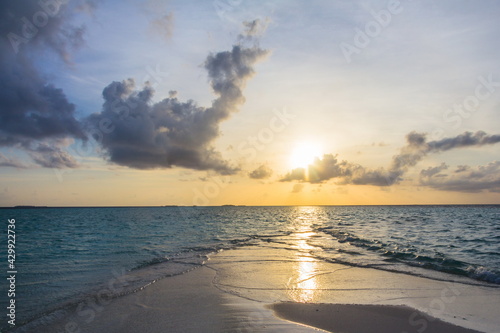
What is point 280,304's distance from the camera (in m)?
10.4

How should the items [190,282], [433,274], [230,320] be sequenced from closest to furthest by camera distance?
[230,320]
[190,282]
[433,274]

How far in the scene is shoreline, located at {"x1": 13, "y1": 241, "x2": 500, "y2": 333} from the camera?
339 inches

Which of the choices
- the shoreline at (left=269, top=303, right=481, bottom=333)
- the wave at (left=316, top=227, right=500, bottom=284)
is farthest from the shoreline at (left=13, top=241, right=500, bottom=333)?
the wave at (left=316, top=227, right=500, bottom=284)

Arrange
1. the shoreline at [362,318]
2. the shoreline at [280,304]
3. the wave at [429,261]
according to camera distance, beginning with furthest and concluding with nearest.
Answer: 1. the wave at [429,261]
2. the shoreline at [280,304]
3. the shoreline at [362,318]

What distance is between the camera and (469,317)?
9.05 meters

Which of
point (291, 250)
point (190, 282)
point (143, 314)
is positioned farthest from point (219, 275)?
point (291, 250)

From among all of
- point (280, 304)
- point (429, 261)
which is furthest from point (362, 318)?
point (429, 261)

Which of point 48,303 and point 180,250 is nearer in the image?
point 48,303

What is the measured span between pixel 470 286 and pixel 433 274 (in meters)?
2.31

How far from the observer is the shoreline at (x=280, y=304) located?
8602 mm

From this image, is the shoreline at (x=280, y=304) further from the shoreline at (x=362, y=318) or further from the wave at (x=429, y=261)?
the wave at (x=429, y=261)

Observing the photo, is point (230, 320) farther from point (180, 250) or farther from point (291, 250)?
point (180, 250)

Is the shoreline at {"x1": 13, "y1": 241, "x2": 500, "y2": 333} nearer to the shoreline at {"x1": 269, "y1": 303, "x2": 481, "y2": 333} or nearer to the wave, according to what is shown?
the shoreline at {"x1": 269, "y1": 303, "x2": 481, "y2": 333}

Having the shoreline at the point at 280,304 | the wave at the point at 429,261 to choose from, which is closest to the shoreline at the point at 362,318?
the shoreline at the point at 280,304
